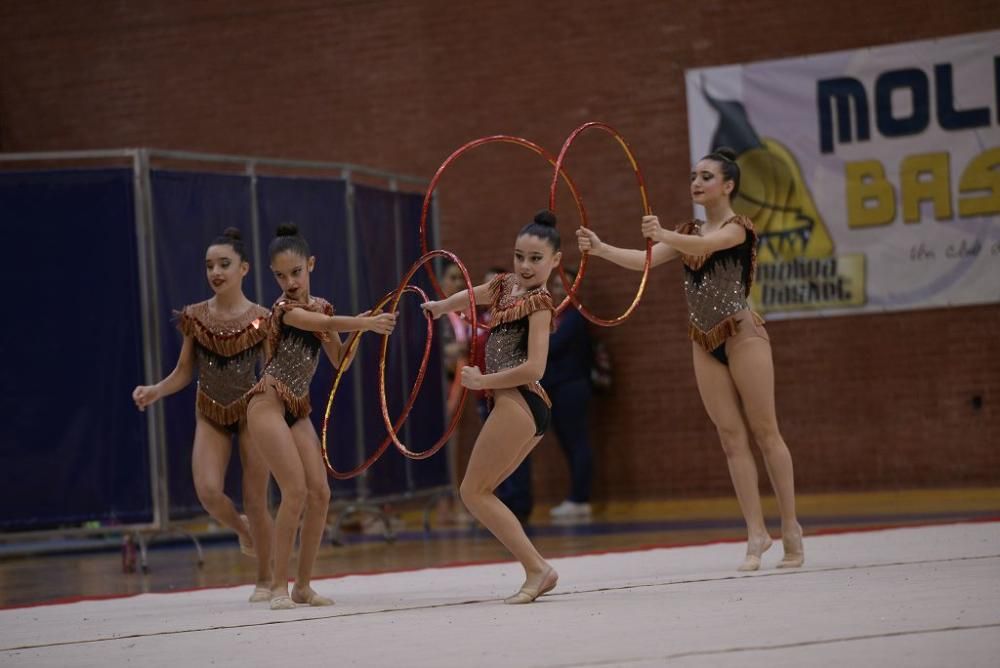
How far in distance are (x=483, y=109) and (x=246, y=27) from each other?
2.19 m

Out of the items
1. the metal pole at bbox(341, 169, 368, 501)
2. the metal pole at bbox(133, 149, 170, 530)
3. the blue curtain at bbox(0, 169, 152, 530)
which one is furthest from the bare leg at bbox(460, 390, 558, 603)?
the metal pole at bbox(341, 169, 368, 501)

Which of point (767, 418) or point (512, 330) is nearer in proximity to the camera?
point (512, 330)

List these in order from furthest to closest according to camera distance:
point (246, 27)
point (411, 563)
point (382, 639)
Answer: point (246, 27)
point (411, 563)
point (382, 639)

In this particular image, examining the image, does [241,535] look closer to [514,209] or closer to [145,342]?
[145,342]

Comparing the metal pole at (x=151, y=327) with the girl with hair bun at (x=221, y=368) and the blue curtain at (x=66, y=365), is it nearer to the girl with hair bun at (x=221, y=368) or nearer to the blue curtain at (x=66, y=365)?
the blue curtain at (x=66, y=365)

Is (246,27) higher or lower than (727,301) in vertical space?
higher

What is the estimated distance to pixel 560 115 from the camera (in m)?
10.7

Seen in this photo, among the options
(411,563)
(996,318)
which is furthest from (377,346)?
(996,318)

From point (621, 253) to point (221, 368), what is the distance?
181cm

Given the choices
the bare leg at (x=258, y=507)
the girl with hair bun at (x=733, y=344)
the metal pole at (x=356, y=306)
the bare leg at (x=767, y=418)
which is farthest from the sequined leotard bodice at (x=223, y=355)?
the metal pole at (x=356, y=306)

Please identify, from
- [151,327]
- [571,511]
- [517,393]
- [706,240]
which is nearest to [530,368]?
[517,393]

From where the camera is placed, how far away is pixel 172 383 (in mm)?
5898

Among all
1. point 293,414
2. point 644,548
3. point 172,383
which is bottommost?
point 644,548

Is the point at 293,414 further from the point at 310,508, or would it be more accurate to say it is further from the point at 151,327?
the point at 151,327
